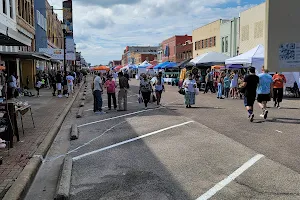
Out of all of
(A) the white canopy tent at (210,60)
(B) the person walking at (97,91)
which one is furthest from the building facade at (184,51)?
(B) the person walking at (97,91)

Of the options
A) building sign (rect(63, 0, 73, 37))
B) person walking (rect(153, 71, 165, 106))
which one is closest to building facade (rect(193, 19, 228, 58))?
building sign (rect(63, 0, 73, 37))

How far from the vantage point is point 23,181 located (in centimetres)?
564

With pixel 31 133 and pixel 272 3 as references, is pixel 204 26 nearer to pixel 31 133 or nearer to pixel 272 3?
pixel 31 133

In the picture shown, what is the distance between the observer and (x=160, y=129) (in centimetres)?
1010

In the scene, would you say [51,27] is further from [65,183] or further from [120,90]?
[65,183]

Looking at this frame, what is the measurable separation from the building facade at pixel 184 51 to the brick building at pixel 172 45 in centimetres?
175

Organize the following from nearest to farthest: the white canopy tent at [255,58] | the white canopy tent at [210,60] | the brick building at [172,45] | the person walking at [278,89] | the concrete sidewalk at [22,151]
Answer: the concrete sidewalk at [22,151] → the person walking at [278,89] → the white canopy tent at [255,58] → the white canopy tent at [210,60] → the brick building at [172,45]

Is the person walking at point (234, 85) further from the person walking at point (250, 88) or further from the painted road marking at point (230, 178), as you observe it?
the painted road marking at point (230, 178)

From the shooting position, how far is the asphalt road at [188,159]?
520 cm

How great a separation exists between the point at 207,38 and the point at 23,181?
46024mm

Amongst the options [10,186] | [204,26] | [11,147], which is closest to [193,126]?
[11,147]

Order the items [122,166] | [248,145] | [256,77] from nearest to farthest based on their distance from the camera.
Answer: [122,166] → [248,145] → [256,77]

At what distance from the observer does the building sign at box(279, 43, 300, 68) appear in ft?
11.9

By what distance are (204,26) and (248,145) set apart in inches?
1767
